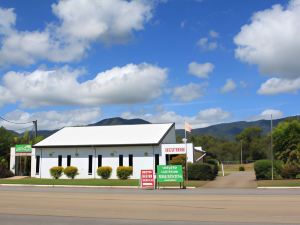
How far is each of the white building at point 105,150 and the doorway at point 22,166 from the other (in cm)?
55

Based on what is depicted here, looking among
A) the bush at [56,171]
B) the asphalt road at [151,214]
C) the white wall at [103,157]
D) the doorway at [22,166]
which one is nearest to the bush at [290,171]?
the white wall at [103,157]

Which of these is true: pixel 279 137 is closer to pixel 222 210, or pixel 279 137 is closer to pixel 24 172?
pixel 24 172

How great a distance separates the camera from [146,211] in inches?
579

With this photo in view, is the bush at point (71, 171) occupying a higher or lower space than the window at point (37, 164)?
lower

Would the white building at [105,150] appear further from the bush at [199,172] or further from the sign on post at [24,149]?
the bush at [199,172]

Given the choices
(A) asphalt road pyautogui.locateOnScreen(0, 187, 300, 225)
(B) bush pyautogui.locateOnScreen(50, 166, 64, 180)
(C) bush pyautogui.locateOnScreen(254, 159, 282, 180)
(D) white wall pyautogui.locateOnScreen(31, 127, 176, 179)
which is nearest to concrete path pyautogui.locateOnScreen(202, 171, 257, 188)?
(C) bush pyautogui.locateOnScreen(254, 159, 282, 180)

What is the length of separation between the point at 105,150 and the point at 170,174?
16.6 meters

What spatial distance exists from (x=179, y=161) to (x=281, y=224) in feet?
97.0

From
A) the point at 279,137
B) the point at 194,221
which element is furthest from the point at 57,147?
the point at 194,221

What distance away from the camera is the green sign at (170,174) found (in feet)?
98.2

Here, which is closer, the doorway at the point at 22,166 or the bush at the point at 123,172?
the bush at the point at 123,172

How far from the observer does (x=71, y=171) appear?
1795 inches

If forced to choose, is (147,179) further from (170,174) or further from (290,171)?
(290,171)

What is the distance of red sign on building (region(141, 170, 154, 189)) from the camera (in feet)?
97.9
